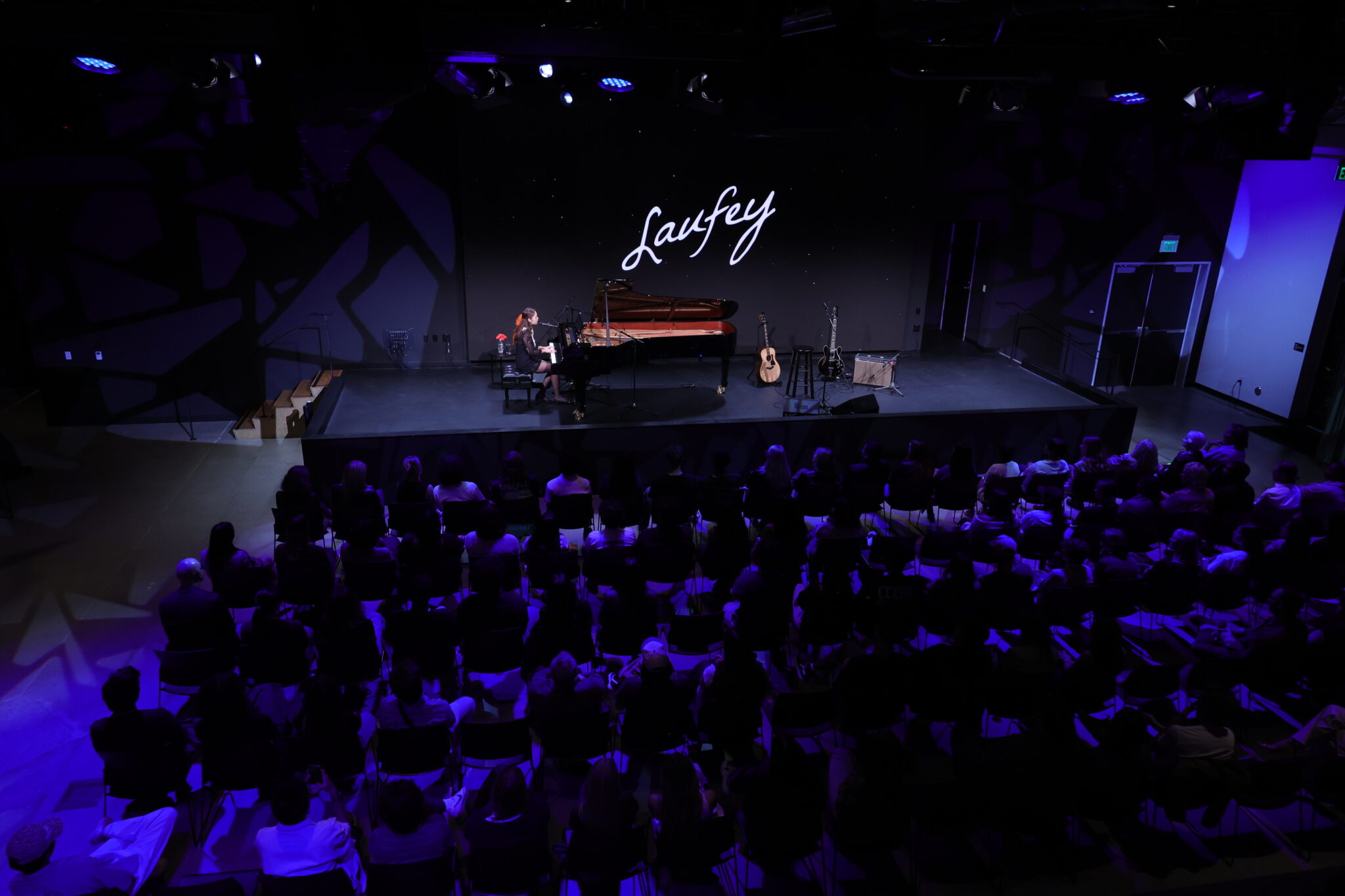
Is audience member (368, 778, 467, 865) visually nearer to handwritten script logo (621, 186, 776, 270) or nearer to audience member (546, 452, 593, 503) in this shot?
audience member (546, 452, 593, 503)

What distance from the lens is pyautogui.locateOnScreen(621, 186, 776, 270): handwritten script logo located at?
534 inches

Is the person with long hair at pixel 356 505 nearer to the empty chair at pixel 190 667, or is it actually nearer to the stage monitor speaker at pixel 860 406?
the empty chair at pixel 190 667

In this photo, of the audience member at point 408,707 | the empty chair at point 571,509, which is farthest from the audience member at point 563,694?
the empty chair at point 571,509

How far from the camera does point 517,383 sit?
11539mm

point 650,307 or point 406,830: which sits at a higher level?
point 650,307

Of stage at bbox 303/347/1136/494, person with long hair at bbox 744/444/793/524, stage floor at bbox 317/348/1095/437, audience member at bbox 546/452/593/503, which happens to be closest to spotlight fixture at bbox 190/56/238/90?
stage at bbox 303/347/1136/494

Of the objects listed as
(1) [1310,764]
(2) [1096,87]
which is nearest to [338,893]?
(1) [1310,764]

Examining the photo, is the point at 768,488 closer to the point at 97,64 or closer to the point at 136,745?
the point at 136,745

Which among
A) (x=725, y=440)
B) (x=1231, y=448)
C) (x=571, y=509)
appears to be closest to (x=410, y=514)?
(x=571, y=509)

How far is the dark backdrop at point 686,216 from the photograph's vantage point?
13.0m

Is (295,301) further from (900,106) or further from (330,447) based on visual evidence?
(900,106)

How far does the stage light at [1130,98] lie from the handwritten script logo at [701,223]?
15.3ft

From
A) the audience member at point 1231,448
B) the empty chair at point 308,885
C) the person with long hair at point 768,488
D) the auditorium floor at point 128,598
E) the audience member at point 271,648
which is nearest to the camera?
the empty chair at point 308,885

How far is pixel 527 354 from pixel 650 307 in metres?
1.68
